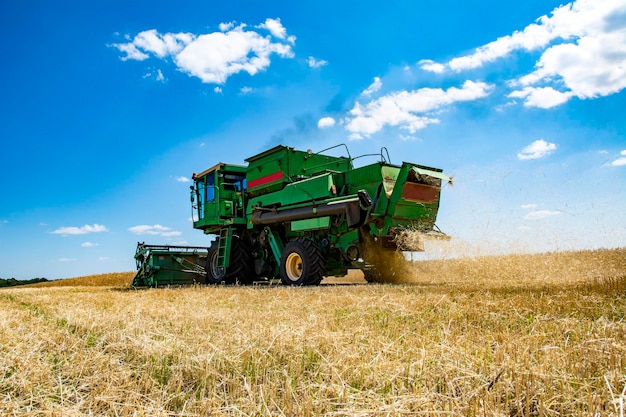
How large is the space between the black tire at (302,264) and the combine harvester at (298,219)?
0.02 meters

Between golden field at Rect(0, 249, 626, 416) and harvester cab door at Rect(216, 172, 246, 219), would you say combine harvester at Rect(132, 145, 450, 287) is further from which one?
golden field at Rect(0, 249, 626, 416)

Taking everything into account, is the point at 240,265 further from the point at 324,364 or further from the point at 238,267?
the point at 324,364

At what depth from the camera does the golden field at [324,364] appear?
1828 millimetres

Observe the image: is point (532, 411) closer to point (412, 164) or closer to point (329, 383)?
point (329, 383)

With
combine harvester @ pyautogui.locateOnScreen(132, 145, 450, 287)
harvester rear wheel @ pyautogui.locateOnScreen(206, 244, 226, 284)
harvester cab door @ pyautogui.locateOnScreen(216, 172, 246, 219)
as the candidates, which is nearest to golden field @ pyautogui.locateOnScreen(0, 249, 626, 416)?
combine harvester @ pyautogui.locateOnScreen(132, 145, 450, 287)

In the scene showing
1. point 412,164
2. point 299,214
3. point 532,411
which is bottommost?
point 532,411

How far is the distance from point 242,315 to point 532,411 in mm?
2740

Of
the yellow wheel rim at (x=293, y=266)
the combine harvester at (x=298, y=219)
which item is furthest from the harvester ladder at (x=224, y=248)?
the yellow wheel rim at (x=293, y=266)

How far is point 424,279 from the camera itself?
997 centimetres

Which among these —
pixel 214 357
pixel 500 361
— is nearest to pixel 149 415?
pixel 214 357

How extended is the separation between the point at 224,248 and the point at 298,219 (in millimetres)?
3151

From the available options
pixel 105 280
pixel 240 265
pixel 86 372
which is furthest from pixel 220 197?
pixel 86 372

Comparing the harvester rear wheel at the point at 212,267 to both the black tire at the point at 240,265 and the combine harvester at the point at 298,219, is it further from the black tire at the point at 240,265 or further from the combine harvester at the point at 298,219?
the black tire at the point at 240,265

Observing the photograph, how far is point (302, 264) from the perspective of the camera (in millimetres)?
9844
